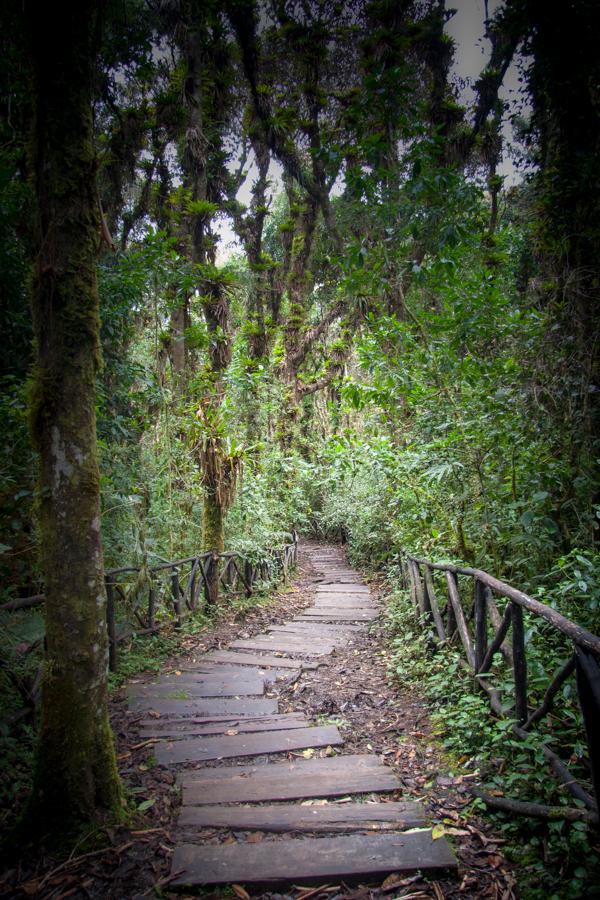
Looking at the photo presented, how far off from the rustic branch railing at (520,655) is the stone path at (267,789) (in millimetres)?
751

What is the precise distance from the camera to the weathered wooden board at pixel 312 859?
2041 mm

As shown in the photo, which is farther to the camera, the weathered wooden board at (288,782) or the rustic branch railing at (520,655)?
the weathered wooden board at (288,782)

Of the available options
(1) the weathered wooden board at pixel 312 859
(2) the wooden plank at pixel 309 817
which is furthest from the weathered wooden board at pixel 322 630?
(1) the weathered wooden board at pixel 312 859

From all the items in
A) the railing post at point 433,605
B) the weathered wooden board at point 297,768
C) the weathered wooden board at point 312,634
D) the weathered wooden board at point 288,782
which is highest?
the railing post at point 433,605

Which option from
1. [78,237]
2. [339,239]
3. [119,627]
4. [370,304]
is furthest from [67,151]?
[339,239]

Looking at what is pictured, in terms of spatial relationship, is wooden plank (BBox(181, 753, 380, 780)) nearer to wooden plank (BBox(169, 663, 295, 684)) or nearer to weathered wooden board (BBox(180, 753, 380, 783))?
weathered wooden board (BBox(180, 753, 380, 783))

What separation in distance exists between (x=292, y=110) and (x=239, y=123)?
1948 millimetres

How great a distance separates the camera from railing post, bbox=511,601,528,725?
9.41 feet

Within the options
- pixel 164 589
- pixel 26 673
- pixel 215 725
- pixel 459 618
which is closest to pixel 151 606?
pixel 164 589

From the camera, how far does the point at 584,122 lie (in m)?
4.09

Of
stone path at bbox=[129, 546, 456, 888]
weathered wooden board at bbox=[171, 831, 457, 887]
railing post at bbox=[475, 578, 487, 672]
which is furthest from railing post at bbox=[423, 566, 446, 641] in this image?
weathered wooden board at bbox=[171, 831, 457, 887]

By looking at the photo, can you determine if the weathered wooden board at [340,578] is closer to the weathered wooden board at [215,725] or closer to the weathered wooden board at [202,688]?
the weathered wooden board at [202,688]

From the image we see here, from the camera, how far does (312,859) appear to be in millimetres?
2125

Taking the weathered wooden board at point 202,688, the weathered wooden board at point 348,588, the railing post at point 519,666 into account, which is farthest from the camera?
the weathered wooden board at point 348,588
